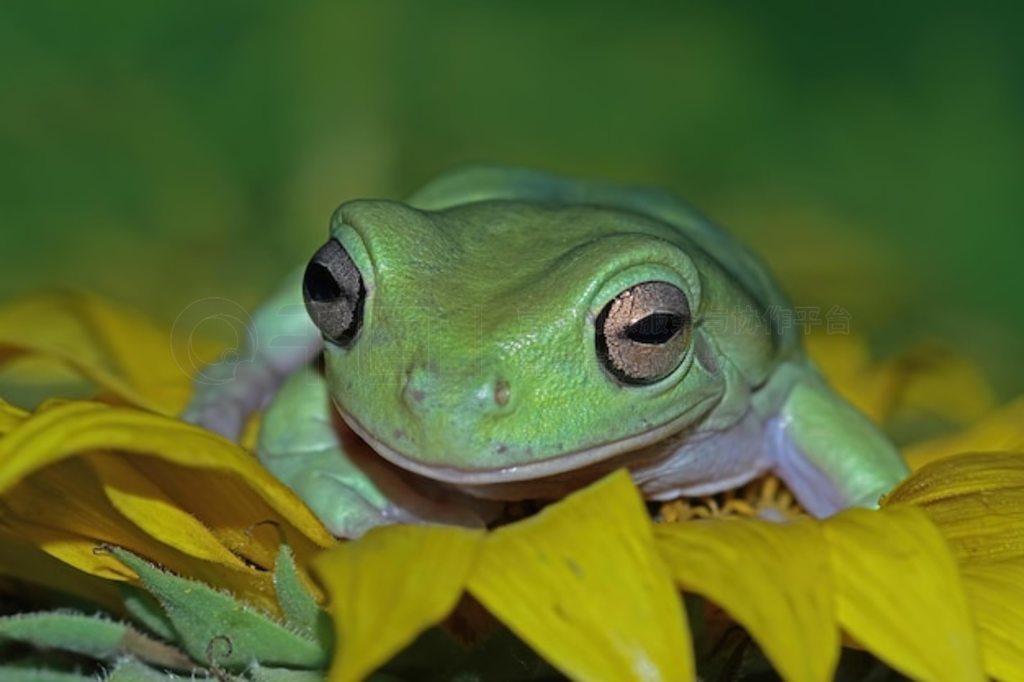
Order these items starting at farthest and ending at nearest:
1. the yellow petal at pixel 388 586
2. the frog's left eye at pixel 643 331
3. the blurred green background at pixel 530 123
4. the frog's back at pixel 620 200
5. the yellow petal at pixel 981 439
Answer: the blurred green background at pixel 530 123 → the yellow petal at pixel 981 439 → the frog's back at pixel 620 200 → the frog's left eye at pixel 643 331 → the yellow petal at pixel 388 586

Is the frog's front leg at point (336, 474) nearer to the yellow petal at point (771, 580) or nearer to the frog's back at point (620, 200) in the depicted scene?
the frog's back at point (620, 200)

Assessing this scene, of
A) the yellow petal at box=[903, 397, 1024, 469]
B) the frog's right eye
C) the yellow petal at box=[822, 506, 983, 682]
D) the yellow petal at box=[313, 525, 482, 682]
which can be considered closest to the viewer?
the yellow petal at box=[313, 525, 482, 682]

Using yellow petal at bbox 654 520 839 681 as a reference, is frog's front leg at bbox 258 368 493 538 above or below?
below

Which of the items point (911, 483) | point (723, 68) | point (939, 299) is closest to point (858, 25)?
point (723, 68)

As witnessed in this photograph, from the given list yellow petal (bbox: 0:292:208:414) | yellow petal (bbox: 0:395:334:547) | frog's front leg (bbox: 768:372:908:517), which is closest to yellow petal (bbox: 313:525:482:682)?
yellow petal (bbox: 0:395:334:547)

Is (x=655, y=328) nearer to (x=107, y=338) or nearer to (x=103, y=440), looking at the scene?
(x=103, y=440)

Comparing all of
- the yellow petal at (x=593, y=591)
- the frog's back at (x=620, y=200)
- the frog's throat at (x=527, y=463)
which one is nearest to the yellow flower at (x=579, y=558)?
the yellow petal at (x=593, y=591)

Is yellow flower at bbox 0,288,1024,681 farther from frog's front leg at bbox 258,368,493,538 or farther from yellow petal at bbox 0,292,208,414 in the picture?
yellow petal at bbox 0,292,208,414

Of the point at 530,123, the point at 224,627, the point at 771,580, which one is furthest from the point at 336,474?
the point at 530,123
